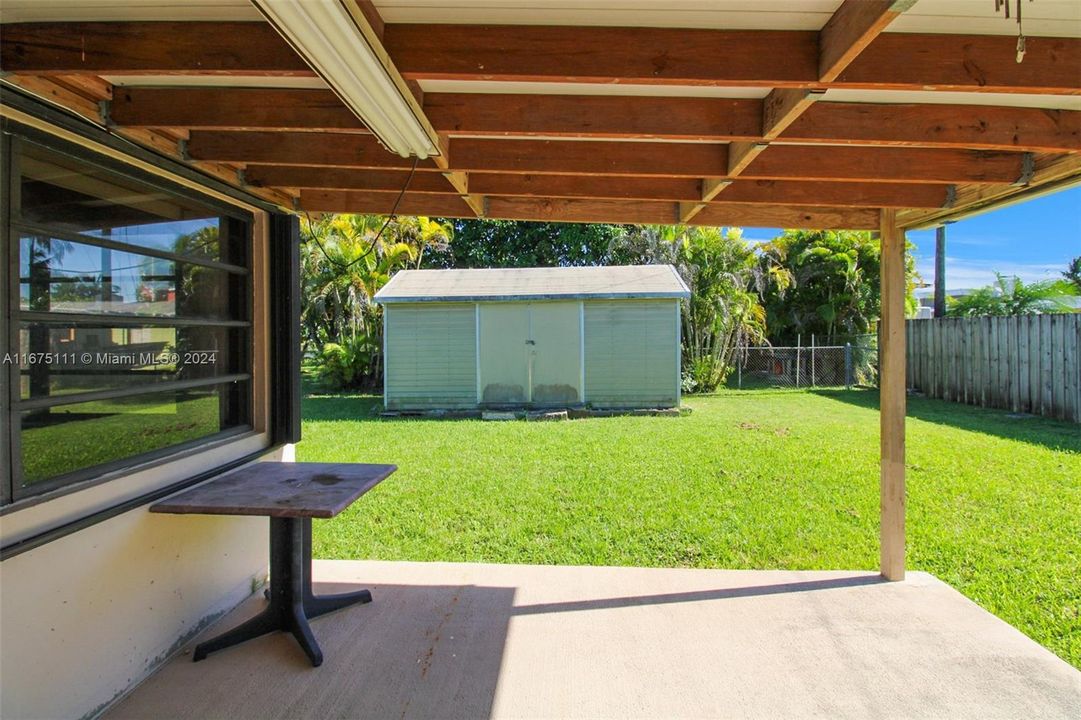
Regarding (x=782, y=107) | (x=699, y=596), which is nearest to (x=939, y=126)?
(x=782, y=107)

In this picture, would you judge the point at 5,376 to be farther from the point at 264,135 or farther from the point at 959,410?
the point at 959,410

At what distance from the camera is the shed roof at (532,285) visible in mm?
9906

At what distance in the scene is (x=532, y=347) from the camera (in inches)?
397

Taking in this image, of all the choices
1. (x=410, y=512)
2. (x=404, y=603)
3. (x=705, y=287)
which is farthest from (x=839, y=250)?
(x=404, y=603)

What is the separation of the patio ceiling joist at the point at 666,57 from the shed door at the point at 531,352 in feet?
27.4

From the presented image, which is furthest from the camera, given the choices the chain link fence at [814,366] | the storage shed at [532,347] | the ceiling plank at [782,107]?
the chain link fence at [814,366]

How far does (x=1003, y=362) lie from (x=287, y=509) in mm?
11488

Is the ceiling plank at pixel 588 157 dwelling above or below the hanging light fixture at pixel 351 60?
above

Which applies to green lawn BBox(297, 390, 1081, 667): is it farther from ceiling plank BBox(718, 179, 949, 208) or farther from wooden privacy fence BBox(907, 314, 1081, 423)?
ceiling plank BBox(718, 179, 949, 208)

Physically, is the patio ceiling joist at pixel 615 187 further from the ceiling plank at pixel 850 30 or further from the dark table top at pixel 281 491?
the dark table top at pixel 281 491

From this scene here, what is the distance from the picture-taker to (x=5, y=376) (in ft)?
6.05

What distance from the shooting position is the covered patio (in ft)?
5.57

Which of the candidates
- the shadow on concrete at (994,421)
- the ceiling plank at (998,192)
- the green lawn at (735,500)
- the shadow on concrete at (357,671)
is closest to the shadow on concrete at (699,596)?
the shadow on concrete at (357,671)

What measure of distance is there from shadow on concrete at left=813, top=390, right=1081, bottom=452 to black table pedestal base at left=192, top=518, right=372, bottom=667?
324 inches
